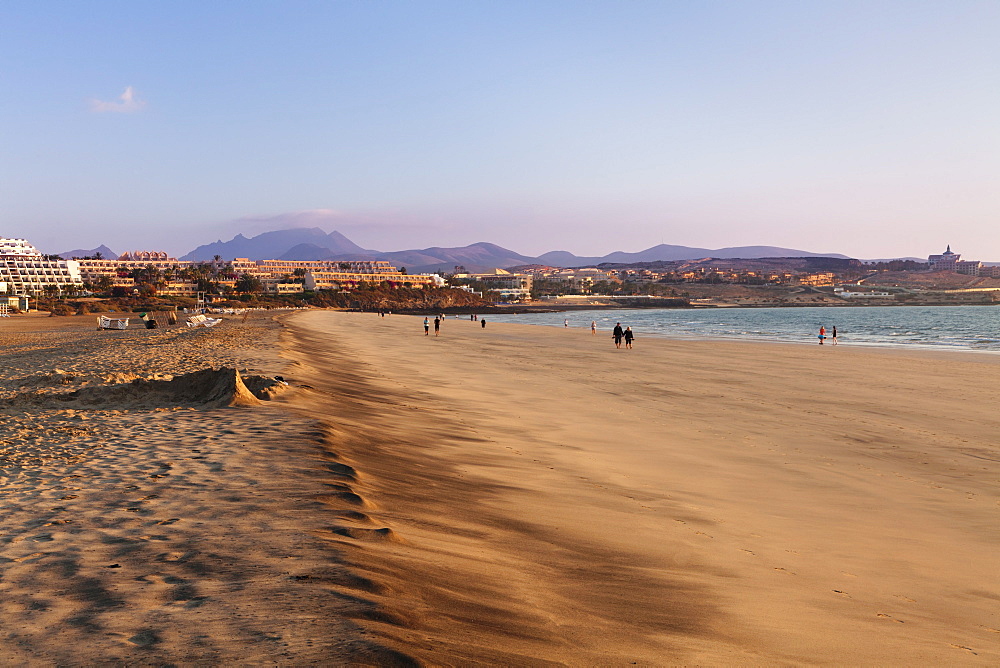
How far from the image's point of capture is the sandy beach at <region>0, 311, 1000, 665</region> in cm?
328

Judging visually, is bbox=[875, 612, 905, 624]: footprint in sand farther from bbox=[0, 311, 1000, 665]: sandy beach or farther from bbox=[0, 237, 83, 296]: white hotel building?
bbox=[0, 237, 83, 296]: white hotel building

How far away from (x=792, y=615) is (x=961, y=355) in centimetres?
3421

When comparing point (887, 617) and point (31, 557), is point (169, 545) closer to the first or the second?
point (31, 557)

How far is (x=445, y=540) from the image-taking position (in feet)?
16.2

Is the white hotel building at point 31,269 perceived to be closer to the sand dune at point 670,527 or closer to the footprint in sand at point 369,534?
the sand dune at point 670,527

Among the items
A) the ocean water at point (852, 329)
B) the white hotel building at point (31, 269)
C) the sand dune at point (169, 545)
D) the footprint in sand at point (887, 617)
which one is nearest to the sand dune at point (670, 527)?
the footprint in sand at point (887, 617)

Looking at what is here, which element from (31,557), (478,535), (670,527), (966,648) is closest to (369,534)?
(478,535)

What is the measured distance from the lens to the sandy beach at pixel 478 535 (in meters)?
3.28

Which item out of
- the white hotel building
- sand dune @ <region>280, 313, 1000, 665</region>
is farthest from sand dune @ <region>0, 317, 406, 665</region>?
the white hotel building

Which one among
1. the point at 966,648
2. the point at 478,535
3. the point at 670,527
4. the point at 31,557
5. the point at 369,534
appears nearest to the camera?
the point at 966,648

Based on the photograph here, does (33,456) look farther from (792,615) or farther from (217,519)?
(792,615)

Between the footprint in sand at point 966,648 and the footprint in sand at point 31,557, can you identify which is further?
the footprint in sand at point 31,557

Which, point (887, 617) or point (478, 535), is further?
point (478, 535)

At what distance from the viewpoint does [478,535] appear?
17.2 ft
